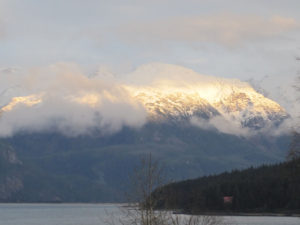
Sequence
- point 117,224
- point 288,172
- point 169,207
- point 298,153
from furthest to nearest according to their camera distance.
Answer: point 117,224 < point 169,207 < point 288,172 < point 298,153

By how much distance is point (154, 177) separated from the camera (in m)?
49.9

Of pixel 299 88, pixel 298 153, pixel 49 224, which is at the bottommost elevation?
pixel 49 224

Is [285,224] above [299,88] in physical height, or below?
below

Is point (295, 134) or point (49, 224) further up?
point (295, 134)

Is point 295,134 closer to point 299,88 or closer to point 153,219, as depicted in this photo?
point 299,88

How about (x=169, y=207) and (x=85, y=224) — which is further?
(x=85, y=224)

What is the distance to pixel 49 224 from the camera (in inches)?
7805

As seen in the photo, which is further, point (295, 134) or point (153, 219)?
point (153, 219)

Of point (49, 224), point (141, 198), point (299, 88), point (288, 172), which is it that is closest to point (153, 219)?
point (141, 198)

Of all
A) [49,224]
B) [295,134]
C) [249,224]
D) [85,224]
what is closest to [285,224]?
[249,224]

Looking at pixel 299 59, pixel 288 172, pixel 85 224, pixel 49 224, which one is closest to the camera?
pixel 299 59

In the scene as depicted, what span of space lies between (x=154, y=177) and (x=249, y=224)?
381 feet

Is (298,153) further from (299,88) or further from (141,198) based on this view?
(141,198)

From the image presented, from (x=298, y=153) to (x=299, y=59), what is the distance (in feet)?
22.5
